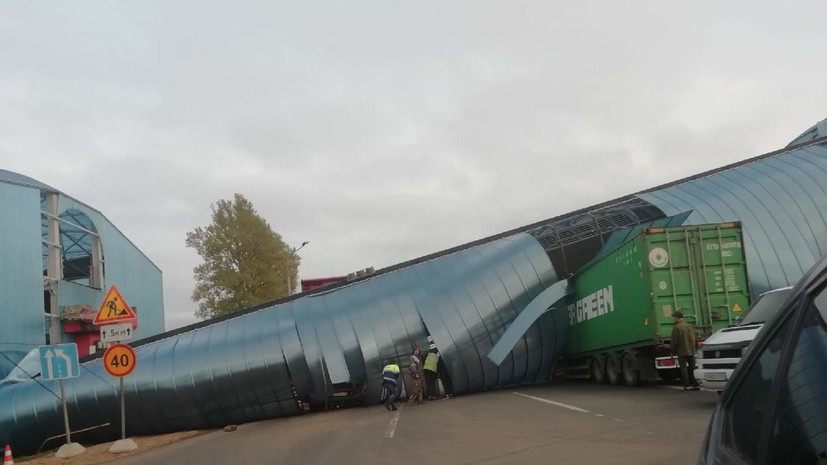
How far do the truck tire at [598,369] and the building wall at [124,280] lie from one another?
2920 cm

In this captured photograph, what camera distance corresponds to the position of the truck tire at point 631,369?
1665 cm

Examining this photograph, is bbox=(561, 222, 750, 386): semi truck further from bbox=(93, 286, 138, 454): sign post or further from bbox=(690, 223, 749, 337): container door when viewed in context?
bbox=(93, 286, 138, 454): sign post

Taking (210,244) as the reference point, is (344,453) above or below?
below

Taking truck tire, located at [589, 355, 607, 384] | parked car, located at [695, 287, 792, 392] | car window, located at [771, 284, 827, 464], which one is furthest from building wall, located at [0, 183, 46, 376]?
car window, located at [771, 284, 827, 464]

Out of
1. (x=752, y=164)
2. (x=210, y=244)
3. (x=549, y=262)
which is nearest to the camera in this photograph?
(x=549, y=262)

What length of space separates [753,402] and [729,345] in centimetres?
942

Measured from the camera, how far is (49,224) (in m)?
35.7

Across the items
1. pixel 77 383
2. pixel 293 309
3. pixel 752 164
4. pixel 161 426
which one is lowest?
pixel 161 426

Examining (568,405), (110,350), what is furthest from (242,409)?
(568,405)

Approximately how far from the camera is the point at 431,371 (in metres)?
20.5

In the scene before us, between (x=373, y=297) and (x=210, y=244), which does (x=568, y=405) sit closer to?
(x=373, y=297)

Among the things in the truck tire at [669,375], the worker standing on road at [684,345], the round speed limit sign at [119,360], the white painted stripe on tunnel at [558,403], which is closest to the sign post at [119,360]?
the round speed limit sign at [119,360]

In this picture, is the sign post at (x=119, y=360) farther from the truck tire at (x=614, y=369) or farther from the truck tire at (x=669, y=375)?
the truck tire at (x=669, y=375)

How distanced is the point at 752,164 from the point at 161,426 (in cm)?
2596
